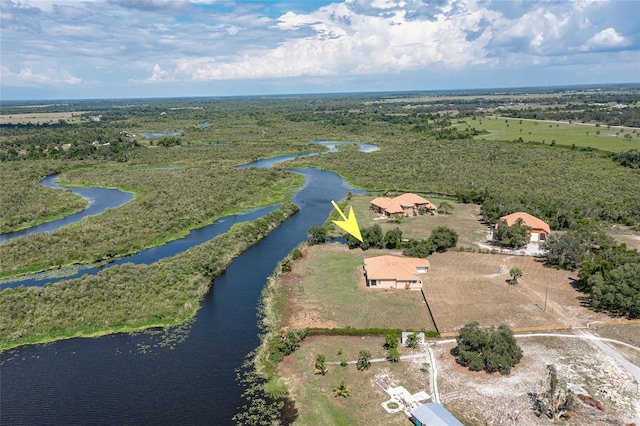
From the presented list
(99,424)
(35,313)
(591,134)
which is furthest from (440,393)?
(591,134)

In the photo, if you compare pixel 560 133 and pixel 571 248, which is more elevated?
pixel 560 133

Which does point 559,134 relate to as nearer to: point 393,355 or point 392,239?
point 392,239

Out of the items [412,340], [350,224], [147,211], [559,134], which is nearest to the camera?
[412,340]

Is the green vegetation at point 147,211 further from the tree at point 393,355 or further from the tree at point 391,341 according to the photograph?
the tree at point 393,355

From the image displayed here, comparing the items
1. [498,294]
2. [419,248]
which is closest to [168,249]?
[419,248]

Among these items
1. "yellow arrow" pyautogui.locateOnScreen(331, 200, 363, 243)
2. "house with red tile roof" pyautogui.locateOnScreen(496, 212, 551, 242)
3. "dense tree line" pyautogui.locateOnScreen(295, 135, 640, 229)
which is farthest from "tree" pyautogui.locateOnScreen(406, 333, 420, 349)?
"dense tree line" pyautogui.locateOnScreen(295, 135, 640, 229)

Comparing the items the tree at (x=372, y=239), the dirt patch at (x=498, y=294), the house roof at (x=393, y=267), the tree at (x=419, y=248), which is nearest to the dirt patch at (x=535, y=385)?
the dirt patch at (x=498, y=294)
